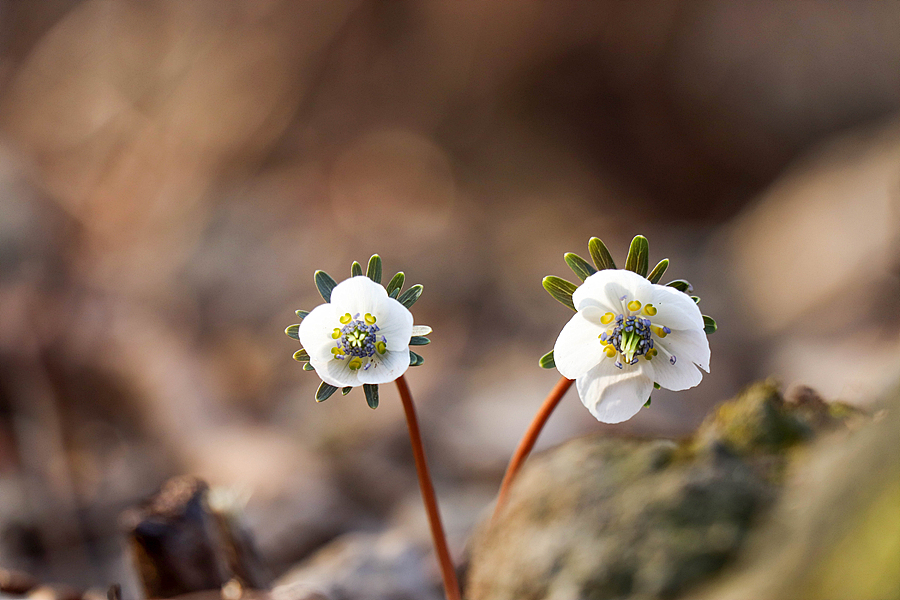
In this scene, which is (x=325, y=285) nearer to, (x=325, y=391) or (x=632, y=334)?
(x=325, y=391)

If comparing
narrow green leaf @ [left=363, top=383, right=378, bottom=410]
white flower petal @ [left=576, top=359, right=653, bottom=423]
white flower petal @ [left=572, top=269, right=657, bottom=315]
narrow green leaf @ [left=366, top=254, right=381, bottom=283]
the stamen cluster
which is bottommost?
white flower petal @ [left=576, top=359, right=653, bottom=423]

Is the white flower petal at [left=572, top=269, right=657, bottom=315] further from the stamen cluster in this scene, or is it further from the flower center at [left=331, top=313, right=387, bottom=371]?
the flower center at [left=331, top=313, right=387, bottom=371]

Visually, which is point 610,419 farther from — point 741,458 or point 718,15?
point 718,15

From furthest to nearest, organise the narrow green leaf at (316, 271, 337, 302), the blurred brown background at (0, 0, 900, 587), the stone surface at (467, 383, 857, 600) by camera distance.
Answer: the blurred brown background at (0, 0, 900, 587), the narrow green leaf at (316, 271, 337, 302), the stone surface at (467, 383, 857, 600)

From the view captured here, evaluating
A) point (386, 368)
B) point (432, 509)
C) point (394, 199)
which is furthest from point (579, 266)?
point (394, 199)

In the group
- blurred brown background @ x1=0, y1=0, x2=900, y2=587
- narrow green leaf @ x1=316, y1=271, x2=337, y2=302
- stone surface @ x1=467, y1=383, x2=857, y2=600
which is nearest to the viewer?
stone surface @ x1=467, y1=383, x2=857, y2=600

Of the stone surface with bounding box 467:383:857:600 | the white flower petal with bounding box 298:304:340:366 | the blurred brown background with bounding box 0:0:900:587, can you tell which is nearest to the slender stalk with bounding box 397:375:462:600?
the stone surface with bounding box 467:383:857:600

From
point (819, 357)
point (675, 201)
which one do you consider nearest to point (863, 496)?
point (819, 357)

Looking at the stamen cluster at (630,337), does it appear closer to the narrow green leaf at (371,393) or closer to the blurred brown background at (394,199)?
the narrow green leaf at (371,393)
